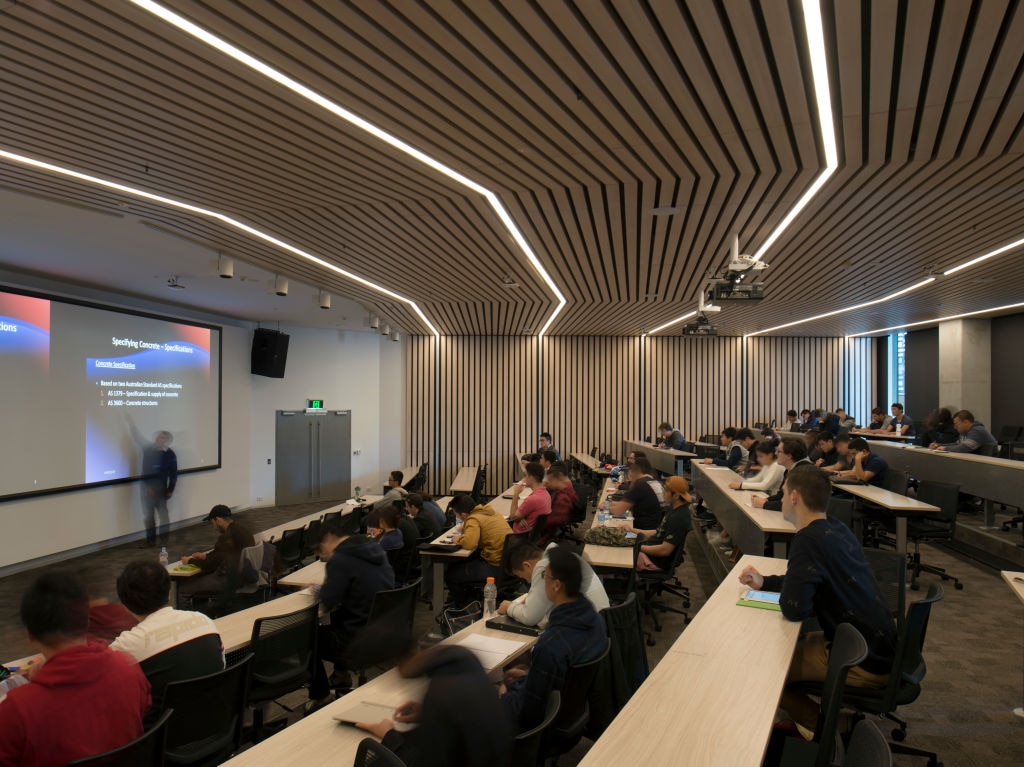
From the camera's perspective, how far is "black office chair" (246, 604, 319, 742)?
3.78 m

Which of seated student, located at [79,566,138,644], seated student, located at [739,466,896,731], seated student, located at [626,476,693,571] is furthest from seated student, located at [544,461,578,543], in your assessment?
seated student, located at [79,566,138,644]

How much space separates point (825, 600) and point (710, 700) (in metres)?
1.10

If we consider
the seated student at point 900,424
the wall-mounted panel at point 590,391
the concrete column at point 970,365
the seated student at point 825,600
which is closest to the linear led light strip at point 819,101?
the seated student at point 825,600

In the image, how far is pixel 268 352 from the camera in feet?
43.5

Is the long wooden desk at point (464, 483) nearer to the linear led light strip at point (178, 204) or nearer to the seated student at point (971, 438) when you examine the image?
the linear led light strip at point (178, 204)

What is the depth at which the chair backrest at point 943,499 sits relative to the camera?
270 inches

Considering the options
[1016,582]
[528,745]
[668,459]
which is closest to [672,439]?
[668,459]

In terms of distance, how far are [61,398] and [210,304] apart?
312cm

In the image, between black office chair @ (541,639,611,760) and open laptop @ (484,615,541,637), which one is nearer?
black office chair @ (541,639,611,760)

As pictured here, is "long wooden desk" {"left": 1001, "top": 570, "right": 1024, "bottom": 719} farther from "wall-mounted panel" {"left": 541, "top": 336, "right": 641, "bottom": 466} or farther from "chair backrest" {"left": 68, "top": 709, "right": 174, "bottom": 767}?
"wall-mounted panel" {"left": 541, "top": 336, "right": 641, "bottom": 466}

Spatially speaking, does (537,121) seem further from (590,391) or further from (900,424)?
(590,391)

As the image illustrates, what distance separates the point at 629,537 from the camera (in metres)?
6.10

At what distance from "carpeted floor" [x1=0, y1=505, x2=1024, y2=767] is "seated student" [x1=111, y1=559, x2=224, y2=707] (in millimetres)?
267

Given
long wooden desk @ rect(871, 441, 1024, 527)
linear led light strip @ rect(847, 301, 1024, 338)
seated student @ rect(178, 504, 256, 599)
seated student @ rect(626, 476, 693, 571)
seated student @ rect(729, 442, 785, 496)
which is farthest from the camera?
linear led light strip @ rect(847, 301, 1024, 338)
